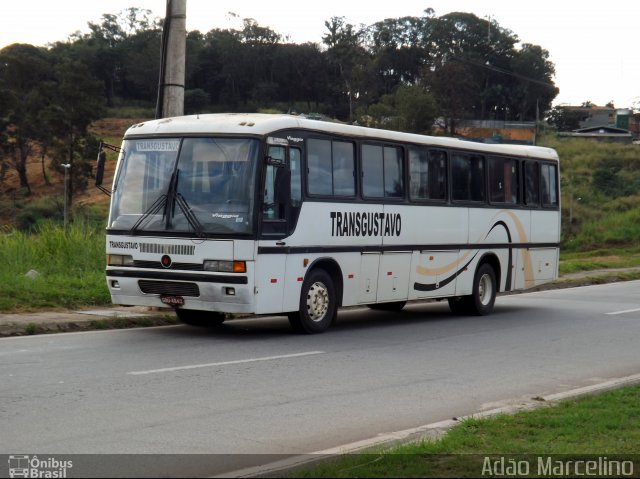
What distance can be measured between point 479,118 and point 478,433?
94524 mm

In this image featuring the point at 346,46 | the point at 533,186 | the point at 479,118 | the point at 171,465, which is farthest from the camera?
the point at 479,118

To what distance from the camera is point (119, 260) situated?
46.3 feet

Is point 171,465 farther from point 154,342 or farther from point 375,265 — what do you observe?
point 375,265

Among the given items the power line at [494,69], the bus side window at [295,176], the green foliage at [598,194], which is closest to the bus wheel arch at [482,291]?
the bus side window at [295,176]

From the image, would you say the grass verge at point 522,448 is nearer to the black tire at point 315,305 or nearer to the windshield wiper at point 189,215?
the black tire at point 315,305

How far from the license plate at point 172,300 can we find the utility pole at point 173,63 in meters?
4.21

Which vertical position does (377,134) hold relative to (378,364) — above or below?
above

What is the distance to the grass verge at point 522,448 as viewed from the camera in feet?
20.8

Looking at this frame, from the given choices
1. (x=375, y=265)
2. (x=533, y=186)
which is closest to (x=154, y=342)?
(x=375, y=265)

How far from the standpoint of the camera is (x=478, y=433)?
7.71 m

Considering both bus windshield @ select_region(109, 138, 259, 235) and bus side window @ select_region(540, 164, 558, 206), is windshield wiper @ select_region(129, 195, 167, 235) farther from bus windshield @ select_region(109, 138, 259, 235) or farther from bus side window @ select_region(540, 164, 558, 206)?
bus side window @ select_region(540, 164, 558, 206)

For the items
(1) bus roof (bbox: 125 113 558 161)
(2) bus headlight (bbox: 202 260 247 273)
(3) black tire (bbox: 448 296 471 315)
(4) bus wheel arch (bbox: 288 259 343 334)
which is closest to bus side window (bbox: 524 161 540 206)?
(3) black tire (bbox: 448 296 471 315)

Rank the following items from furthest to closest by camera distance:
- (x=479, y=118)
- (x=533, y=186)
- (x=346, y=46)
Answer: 1. (x=479, y=118)
2. (x=346, y=46)
3. (x=533, y=186)

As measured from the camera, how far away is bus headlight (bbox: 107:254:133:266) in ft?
45.9
